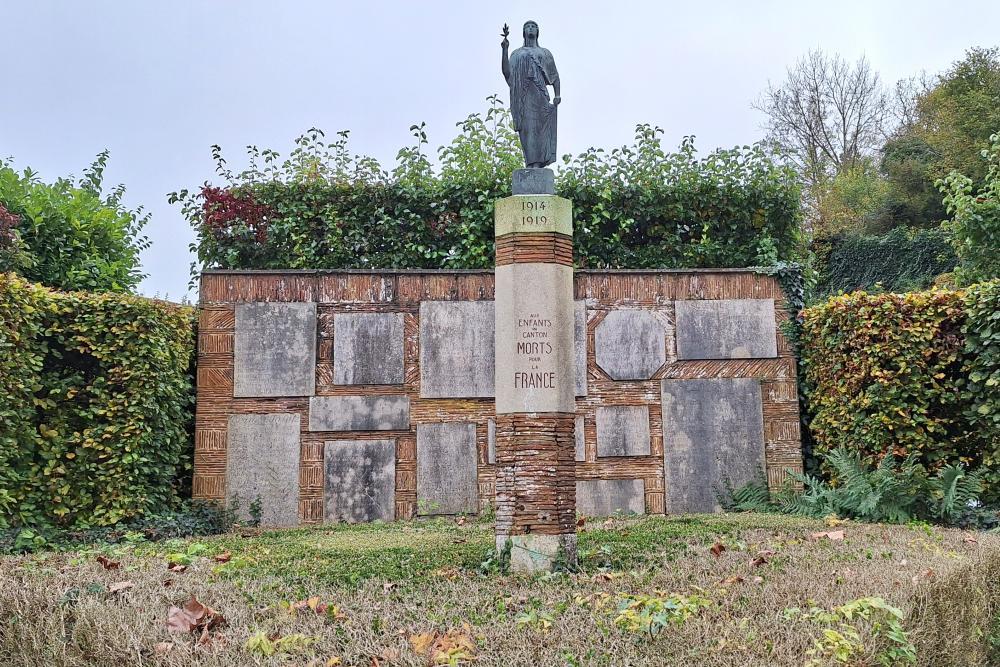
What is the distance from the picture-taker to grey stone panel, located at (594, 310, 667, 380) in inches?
425

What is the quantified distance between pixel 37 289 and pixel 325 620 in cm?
548

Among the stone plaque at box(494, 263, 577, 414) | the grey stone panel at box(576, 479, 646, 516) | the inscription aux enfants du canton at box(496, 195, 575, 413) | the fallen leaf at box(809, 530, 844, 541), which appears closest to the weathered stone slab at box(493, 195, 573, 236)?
the inscription aux enfants du canton at box(496, 195, 575, 413)

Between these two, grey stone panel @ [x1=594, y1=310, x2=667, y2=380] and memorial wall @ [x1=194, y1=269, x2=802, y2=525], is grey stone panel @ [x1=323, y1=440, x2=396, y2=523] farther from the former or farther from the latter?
grey stone panel @ [x1=594, y1=310, x2=667, y2=380]

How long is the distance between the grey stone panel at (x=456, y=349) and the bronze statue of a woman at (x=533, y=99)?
3704 millimetres

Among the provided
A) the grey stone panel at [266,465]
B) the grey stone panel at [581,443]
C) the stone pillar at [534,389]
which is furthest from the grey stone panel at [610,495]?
→ the stone pillar at [534,389]

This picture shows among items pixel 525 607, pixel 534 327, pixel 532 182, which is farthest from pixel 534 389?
pixel 525 607

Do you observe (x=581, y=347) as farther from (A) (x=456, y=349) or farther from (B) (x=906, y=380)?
(B) (x=906, y=380)

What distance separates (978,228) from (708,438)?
424 centimetres

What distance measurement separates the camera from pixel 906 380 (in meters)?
9.49

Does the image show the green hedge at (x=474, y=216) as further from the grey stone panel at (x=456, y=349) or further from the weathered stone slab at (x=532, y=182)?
the weathered stone slab at (x=532, y=182)

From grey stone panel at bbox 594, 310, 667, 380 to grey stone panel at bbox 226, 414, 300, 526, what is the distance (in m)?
3.37

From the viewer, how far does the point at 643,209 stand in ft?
37.9

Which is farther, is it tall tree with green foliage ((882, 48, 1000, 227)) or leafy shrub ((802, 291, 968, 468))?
tall tree with green foliage ((882, 48, 1000, 227))

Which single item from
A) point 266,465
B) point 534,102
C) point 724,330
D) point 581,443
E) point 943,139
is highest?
point 943,139
